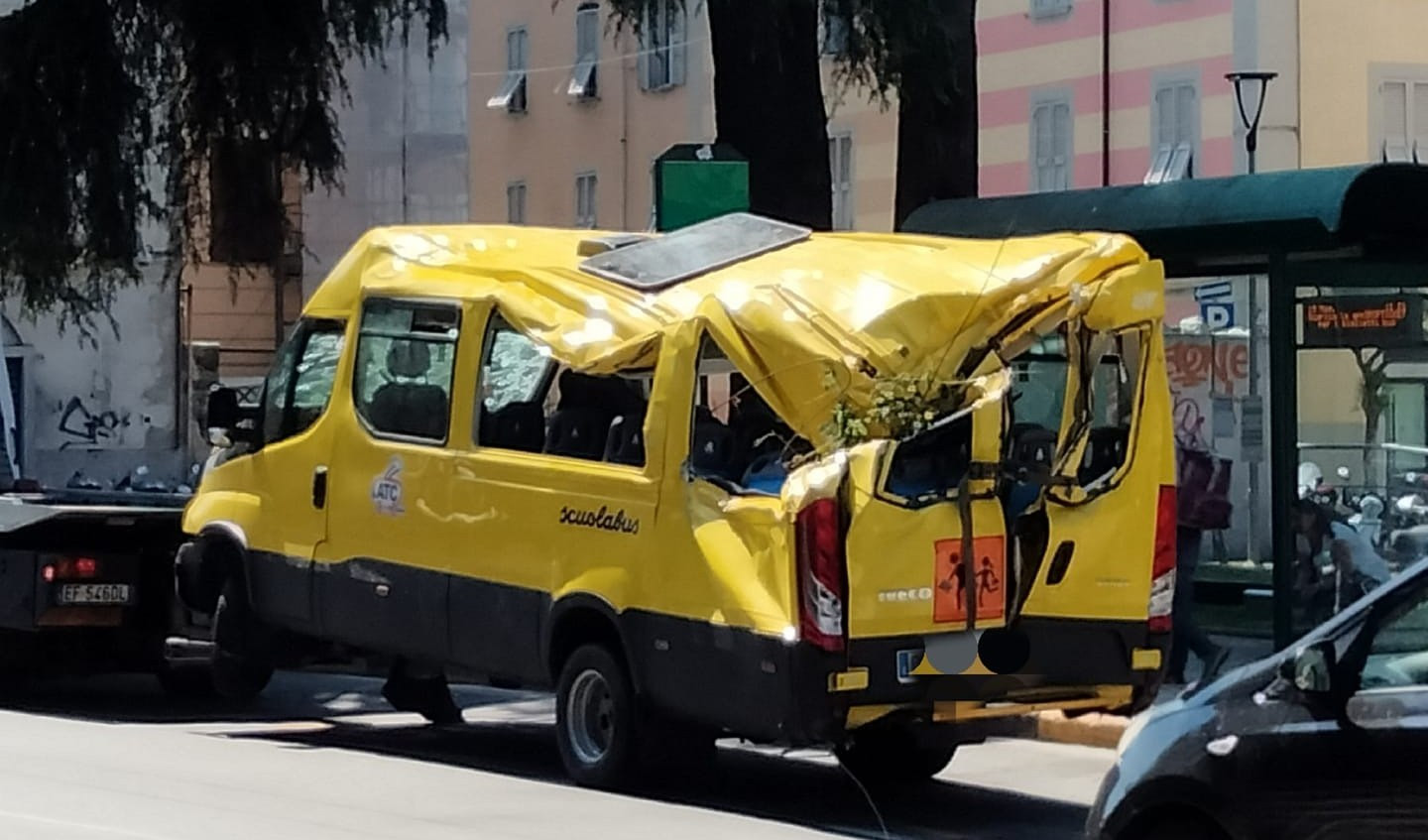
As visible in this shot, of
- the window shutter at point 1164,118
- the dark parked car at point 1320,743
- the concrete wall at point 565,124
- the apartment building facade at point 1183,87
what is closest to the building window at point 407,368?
the dark parked car at point 1320,743

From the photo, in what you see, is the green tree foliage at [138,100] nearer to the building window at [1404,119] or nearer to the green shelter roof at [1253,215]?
the green shelter roof at [1253,215]

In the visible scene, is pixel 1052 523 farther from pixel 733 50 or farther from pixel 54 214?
pixel 54 214

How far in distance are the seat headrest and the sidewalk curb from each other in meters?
3.60

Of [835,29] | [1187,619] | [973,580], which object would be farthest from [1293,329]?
[973,580]

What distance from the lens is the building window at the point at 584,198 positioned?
47.3 meters

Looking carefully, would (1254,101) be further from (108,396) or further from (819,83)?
(108,396)

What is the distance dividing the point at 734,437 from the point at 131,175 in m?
9.75

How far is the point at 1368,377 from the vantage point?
1509cm

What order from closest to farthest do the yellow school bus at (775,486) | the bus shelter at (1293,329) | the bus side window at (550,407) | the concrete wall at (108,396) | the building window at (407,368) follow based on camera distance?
1. the yellow school bus at (775,486)
2. the bus side window at (550,407)
3. the building window at (407,368)
4. the bus shelter at (1293,329)
5. the concrete wall at (108,396)

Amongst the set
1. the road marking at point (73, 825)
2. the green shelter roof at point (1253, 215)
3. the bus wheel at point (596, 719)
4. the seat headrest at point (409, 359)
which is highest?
the green shelter roof at point (1253, 215)

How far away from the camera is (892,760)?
1260 centimetres

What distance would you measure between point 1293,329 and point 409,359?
16.4 ft

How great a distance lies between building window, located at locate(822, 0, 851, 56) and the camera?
1728cm

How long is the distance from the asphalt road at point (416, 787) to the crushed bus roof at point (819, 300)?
6.36ft
